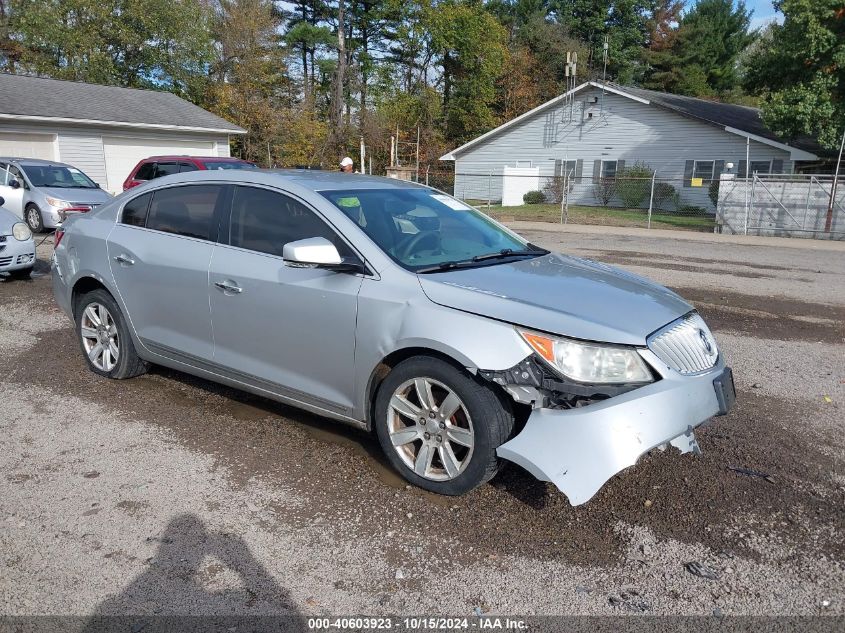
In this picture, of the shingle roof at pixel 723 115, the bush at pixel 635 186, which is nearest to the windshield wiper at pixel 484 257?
the shingle roof at pixel 723 115

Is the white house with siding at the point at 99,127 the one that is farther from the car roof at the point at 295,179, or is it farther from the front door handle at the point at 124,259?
the car roof at the point at 295,179

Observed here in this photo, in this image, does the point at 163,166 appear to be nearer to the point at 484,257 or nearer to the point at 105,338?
the point at 105,338

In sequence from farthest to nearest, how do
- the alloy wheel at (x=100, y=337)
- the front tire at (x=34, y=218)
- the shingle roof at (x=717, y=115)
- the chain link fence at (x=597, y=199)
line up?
the shingle roof at (x=717, y=115), the chain link fence at (x=597, y=199), the front tire at (x=34, y=218), the alloy wheel at (x=100, y=337)

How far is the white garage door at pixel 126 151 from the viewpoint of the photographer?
85.5 ft

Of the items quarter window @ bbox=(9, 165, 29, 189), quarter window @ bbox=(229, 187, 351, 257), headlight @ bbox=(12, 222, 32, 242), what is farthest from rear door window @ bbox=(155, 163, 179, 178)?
quarter window @ bbox=(229, 187, 351, 257)

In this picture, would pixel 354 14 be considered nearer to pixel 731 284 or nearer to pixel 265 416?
pixel 731 284

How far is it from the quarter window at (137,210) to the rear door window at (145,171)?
1059 cm

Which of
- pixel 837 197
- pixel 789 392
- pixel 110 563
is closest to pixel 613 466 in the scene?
pixel 110 563

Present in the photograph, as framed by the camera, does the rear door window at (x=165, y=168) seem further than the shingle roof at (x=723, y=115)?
No

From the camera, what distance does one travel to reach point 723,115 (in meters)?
32.1

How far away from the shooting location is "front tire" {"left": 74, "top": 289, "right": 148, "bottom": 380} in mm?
5281

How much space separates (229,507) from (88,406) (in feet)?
6.79

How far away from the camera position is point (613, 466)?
121 inches

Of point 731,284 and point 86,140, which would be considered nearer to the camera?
point 731,284
